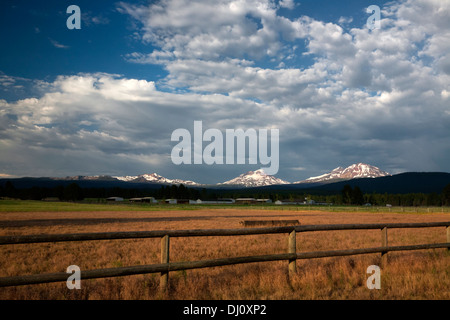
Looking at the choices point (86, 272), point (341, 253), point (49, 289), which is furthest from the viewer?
point (341, 253)

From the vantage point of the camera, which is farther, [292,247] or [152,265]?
[292,247]

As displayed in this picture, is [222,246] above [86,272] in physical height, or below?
below

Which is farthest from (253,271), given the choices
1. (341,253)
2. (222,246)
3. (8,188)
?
(8,188)

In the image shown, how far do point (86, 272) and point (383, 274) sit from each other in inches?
285

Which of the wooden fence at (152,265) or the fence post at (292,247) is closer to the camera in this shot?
the wooden fence at (152,265)

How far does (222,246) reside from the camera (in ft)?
51.7

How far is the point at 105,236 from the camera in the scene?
6605 millimetres

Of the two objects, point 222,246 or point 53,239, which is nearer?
point 53,239

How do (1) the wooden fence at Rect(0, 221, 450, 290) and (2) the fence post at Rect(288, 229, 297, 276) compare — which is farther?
(2) the fence post at Rect(288, 229, 297, 276)

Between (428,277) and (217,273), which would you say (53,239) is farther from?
(428,277)

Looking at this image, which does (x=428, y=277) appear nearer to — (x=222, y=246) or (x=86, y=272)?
(x=86, y=272)

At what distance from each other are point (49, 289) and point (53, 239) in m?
2.45
